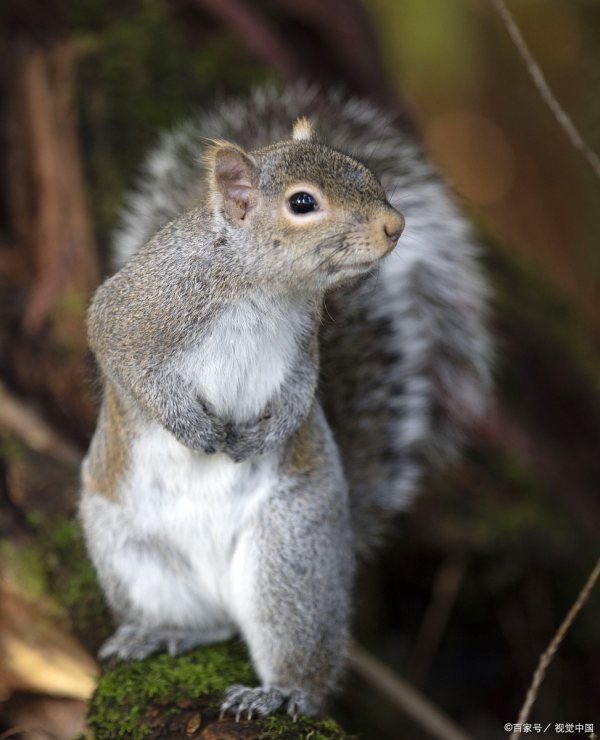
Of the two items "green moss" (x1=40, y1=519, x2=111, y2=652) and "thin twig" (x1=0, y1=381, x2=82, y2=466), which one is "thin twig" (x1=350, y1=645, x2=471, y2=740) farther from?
"thin twig" (x1=0, y1=381, x2=82, y2=466)

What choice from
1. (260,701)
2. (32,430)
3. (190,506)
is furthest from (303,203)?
(32,430)

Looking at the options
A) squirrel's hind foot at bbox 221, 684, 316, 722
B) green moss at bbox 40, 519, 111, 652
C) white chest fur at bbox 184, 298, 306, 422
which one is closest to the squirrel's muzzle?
white chest fur at bbox 184, 298, 306, 422

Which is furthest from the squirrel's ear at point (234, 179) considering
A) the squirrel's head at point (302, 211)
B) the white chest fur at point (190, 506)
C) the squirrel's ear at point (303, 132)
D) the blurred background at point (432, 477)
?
the blurred background at point (432, 477)

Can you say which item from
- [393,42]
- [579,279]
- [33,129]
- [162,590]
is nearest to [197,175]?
[33,129]

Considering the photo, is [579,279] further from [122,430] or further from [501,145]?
[122,430]

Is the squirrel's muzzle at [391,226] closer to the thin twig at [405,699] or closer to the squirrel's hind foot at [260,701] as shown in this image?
the squirrel's hind foot at [260,701]

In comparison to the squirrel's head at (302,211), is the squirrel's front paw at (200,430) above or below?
below
